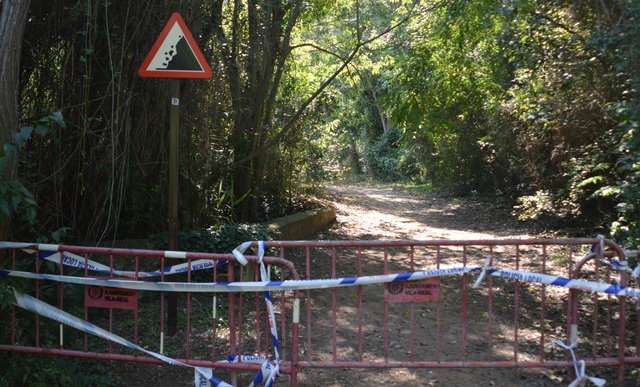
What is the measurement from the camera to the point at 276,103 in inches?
480

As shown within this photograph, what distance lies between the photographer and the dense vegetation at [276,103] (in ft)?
23.8

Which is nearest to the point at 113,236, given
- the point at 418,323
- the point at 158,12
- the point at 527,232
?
the point at 158,12

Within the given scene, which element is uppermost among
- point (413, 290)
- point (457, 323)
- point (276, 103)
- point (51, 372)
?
point (276, 103)

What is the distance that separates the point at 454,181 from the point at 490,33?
35.8 ft

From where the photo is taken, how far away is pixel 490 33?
41.1 feet

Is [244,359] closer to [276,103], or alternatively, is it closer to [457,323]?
[457,323]

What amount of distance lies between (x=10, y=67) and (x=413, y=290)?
3.84 meters

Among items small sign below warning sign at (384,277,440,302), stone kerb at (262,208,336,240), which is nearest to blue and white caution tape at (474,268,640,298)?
small sign below warning sign at (384,277,440,302)

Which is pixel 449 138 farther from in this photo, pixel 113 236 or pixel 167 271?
pixel 167 271

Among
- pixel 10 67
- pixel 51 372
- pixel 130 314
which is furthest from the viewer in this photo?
pixel 130 314

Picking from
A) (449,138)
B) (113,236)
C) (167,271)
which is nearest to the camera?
(167,271)

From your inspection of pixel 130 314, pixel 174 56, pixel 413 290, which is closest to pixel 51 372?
pixel 130 314

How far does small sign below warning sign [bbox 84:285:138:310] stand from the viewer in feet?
17.2

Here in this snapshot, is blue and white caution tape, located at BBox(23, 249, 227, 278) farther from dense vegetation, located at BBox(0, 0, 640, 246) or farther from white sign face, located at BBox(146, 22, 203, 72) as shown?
white sign face, located at BBox(146, 22, 203, 72)
